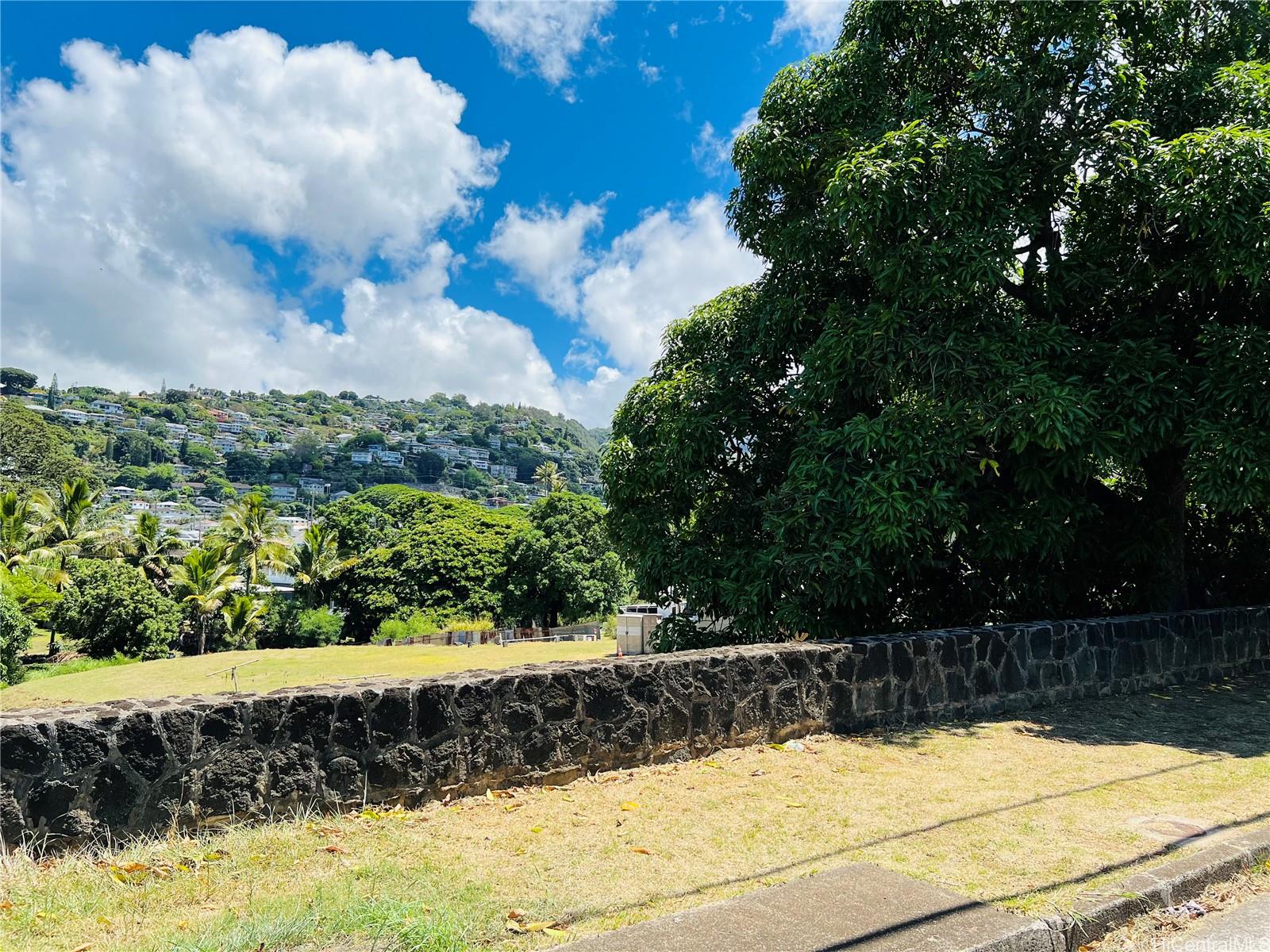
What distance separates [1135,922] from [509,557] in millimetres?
42395

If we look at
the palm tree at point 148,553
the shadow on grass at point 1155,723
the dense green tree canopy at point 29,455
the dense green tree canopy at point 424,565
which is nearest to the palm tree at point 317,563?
the dense green tree canopy at point 424,565

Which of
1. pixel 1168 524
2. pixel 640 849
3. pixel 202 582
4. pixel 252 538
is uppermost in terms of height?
pixel 252 538

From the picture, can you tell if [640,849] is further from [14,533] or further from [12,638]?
[14,533]

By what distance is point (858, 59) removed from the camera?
9211 mm

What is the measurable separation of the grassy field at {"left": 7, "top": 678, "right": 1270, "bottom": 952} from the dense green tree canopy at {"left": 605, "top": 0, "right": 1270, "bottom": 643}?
2546mm

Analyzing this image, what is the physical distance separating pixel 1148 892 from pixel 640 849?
2.17 m

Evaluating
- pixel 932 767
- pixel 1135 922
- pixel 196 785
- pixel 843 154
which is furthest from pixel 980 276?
pixel 196 785

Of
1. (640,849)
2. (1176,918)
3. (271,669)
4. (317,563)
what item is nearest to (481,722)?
(640,849)

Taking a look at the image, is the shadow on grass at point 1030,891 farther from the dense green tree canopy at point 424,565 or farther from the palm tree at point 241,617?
the palm tree at point 241,617

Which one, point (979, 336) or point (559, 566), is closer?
point (979, 336)

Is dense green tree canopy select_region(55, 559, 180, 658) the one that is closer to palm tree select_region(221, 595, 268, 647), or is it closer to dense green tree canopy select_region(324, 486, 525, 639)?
palm tree select_region(221, 595, 268, 647)

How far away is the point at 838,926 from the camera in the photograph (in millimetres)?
3113

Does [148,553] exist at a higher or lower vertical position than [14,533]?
lower

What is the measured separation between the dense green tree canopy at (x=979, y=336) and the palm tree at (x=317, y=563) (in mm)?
39243
